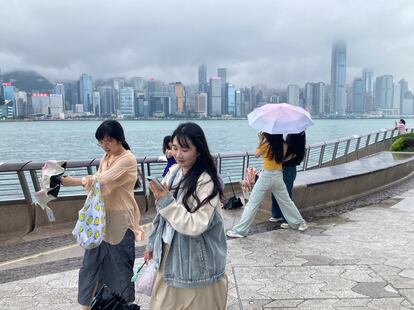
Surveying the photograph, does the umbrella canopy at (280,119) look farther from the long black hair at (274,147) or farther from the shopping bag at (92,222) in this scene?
the shopping bag at (92,222)

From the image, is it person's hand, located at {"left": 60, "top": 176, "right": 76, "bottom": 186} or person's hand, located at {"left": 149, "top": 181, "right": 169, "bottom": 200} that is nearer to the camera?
person's hand, located at {"left": 149, "top": 181, "right": 169, "bottom": 200}

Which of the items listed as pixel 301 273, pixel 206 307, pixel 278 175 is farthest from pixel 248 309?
pixel 278 175

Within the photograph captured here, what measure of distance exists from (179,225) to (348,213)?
5.64 meters

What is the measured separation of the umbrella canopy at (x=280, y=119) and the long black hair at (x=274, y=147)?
0.16 m

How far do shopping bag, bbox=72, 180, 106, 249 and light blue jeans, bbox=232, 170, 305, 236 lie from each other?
113 inches

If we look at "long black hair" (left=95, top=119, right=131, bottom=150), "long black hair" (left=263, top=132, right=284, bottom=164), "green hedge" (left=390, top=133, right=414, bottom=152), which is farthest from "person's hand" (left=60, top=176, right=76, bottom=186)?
"green hedge" (left=390, top=133, right=414, bottom=152)

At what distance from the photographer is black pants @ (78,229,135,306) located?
141 inches

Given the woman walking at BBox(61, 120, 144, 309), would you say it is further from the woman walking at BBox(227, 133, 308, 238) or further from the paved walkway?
the woman walking at BBox(227, 133, 308, 238)

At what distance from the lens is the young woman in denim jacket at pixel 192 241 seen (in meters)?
2.47

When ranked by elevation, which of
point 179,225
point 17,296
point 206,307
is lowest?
point 17,296

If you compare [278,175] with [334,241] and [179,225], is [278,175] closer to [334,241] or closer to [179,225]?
[334,241]

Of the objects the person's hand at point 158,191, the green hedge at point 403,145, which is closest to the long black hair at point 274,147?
the person's hand at point 158,191

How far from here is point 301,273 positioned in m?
4.59

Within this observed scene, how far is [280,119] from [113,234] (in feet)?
10.1
